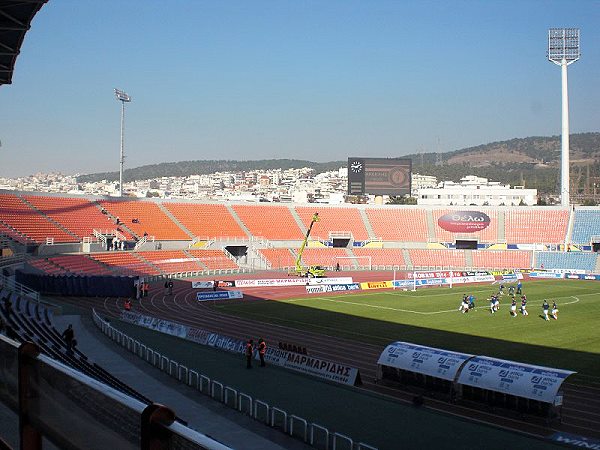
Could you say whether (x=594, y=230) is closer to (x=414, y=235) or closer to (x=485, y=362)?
(x=414, y=235)

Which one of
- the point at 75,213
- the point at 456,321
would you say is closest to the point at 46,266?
the point at 75,213

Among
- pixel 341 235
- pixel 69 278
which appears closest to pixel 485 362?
pixel 69 278

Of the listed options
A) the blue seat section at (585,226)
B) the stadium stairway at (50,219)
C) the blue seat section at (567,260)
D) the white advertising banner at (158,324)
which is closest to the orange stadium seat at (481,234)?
the blue seat section at (567,260)

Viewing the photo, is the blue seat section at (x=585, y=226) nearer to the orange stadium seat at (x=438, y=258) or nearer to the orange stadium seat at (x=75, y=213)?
the orange stadium seat at (x=438, y=258)

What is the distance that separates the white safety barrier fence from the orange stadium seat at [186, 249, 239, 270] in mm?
38311

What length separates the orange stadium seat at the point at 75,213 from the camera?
63062 millimetres

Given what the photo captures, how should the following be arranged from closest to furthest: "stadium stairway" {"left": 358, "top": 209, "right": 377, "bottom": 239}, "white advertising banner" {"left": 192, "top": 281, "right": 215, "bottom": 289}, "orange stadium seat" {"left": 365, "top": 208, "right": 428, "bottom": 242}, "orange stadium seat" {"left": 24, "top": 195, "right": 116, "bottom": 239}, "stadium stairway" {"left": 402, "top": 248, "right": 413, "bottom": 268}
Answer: "white advertising banner" {"left": 192, "top": 281, "right": 215, "bottom": 289}, "orange stadium seat" {"left": 24, "top": 195, "right": 116, "bottom": 239}, "stadium stairway" {"left": 402, "top": 248, "right": 413, "bottom": 268}, "orange stadium seat" {"left": 365, "top": 208, "right": 428, "bottom": 242}, "stadium stairway" {"left": 358, "top": 209, "right": 377, "bottom": 239}

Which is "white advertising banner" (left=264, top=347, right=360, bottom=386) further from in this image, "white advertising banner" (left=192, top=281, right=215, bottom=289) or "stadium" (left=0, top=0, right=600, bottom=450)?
"white advertising banner" (left=192, top=281, right=215, bottom=289)

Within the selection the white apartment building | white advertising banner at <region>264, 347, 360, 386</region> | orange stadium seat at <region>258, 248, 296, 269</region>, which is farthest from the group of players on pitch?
the white apartment building

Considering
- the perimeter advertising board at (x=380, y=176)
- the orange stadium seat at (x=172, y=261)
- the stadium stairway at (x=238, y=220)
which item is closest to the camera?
the orange stadium seat at (x=172, y=261)

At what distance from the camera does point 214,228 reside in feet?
244

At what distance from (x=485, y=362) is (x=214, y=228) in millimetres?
56593

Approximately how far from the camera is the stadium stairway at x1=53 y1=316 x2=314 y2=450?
15.9m

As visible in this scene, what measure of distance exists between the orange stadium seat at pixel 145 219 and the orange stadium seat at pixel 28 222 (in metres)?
8.93
